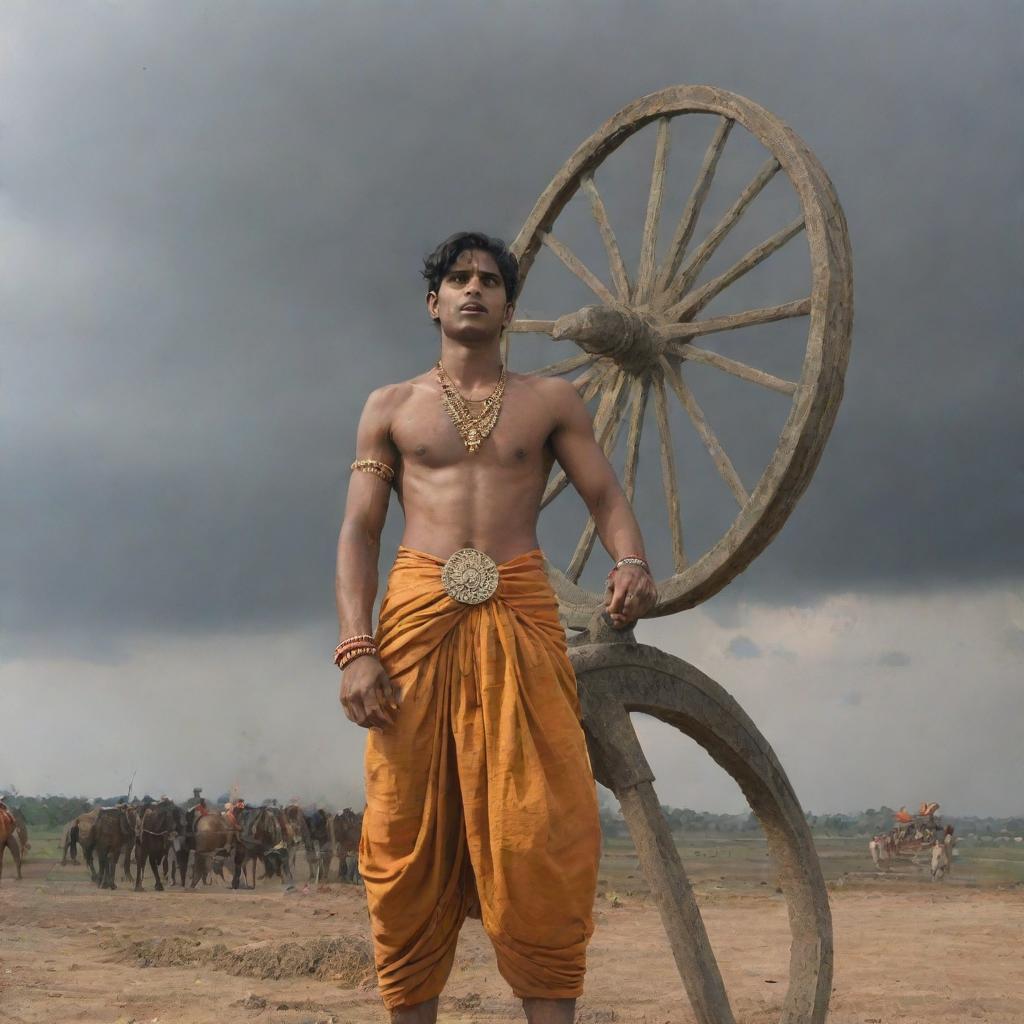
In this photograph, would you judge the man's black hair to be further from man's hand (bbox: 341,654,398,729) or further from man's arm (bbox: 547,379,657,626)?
man's hand (bbox: 341,654,398,729)

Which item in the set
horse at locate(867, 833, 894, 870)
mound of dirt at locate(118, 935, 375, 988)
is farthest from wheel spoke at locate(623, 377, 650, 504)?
horse at locate(867, 833, 894, 870)

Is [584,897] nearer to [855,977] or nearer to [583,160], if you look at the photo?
[583,160]

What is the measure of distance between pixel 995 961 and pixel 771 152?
8.33 m

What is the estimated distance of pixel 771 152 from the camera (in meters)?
5.79

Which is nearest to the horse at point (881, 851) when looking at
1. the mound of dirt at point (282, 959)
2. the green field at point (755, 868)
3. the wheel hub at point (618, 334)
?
the green field at point (755, 868)

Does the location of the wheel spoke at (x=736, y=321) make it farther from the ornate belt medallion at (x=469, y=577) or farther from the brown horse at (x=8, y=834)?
the brown horse at (x=8, y=834)

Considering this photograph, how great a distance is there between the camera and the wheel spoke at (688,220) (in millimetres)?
6188

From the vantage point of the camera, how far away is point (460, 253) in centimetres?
438

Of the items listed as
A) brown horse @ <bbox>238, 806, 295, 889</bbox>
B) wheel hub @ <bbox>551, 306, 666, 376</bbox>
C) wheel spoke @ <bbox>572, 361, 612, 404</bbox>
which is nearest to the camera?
wheel hub @ <bbox>551, 306, 666, 376</bbox>

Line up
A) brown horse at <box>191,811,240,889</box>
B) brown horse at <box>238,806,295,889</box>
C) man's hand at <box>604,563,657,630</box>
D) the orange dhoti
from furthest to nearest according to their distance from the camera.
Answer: brown horse at <box>238,806,295,889</box>, brown horse at <box>191,811,240,889</box>, man's hand at <box>604,563,657,630</box>, the orange dhoti

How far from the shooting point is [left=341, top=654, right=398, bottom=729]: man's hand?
403 centimetres

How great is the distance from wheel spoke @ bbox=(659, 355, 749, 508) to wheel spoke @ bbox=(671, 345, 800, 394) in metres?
0.09

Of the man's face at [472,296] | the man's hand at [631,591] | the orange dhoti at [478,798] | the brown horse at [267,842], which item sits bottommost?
the brown horse at [267,842]

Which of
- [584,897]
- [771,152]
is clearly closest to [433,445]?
[584,897]
